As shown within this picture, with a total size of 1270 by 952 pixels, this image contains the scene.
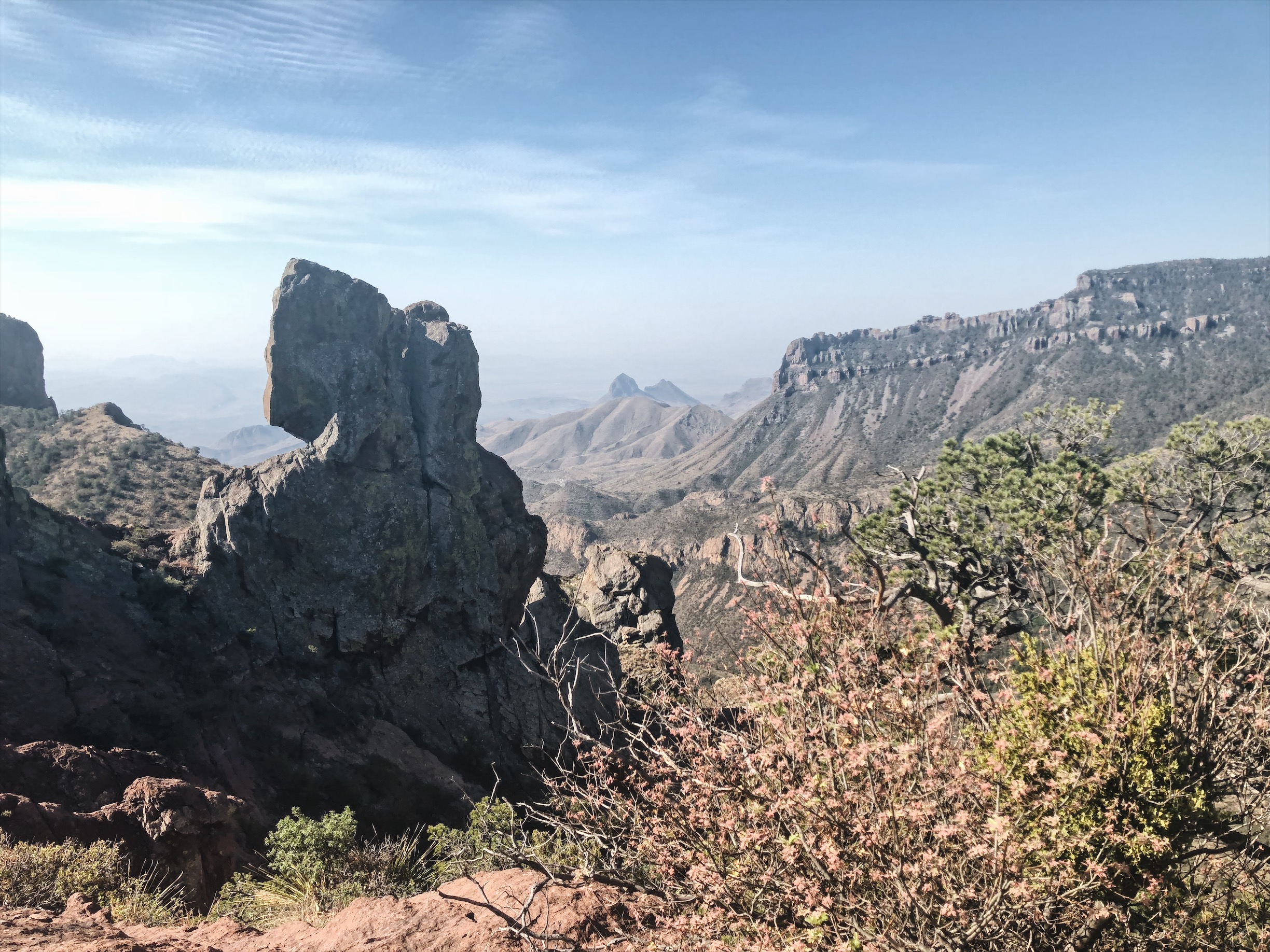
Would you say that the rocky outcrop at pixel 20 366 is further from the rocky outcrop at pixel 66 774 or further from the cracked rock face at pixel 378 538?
the rocky outcrop at pixel 66 774

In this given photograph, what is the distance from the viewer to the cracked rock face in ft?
77.9

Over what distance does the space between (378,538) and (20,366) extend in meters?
43.8

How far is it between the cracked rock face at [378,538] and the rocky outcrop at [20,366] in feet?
115

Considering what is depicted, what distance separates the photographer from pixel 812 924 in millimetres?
4898

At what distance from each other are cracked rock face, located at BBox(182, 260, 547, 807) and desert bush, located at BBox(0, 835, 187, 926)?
13726 millimetres

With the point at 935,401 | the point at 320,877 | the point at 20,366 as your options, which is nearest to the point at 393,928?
the point at 320,877

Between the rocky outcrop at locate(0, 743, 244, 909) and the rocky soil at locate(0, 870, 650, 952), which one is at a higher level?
the rocky soil at locate(0, 870, 650, 952)

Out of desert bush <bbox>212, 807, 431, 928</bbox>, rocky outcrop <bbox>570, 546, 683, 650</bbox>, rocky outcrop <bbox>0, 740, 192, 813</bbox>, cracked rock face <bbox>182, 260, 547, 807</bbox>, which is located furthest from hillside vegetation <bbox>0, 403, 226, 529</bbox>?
desert bush <bbox>212, 807, 431, 928</bbox>

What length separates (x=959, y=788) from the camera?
498 cm

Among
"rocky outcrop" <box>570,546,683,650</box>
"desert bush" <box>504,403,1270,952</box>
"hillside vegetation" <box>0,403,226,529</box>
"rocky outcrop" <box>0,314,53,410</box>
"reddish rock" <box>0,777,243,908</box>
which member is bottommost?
"rocky outcrop" <box>570,546,683,650</box>

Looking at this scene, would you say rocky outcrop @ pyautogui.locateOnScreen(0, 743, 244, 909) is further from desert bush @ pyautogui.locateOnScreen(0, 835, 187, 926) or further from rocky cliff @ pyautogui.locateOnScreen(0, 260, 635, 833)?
rocky cliff @ pyautogui.locateOnScreen(0, 260, 635, 833)

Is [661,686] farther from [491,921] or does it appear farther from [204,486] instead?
[204,486]

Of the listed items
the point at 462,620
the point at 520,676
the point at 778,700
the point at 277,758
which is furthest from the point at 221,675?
the point at 778,700

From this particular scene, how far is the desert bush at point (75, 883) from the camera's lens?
7.14 m
